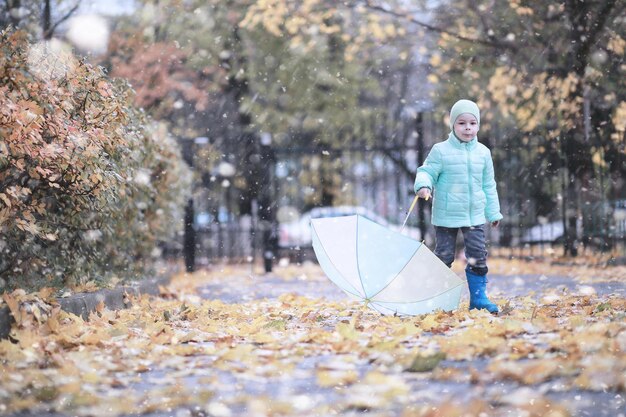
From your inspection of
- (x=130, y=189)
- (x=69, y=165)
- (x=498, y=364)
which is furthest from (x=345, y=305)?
(x=498, y=364)

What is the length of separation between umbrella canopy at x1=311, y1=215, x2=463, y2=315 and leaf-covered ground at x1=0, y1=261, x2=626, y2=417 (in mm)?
144

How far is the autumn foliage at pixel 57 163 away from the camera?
5.45 m

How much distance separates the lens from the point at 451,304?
6.12 metres

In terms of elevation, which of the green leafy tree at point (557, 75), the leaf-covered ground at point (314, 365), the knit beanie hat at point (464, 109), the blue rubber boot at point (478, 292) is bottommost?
the leaf-covered ground at point (314, 365)

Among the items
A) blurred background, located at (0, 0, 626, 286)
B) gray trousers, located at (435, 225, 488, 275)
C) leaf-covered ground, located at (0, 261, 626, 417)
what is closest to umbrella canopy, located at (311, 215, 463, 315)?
leaf-covered ground, located at (0, 261, 626, 417)

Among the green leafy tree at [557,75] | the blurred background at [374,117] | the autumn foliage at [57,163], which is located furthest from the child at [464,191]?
the green leafy tree at [557,75]

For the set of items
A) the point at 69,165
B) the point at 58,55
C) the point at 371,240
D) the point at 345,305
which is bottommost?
the point at 345,305

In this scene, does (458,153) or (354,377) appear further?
(458,153)

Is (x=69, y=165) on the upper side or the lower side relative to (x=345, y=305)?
upper

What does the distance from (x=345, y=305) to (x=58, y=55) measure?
327cm

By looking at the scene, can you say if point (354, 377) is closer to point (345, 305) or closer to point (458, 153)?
point (458, 153)

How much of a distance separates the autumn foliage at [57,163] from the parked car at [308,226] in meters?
7.64

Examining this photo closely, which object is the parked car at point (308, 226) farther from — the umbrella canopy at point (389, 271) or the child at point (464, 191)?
the umbrella canopy at point (389, 271)

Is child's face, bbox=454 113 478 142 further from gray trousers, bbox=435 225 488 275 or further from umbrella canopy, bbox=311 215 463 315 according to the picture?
umbrella canopy, bbox=311 215 463 315
